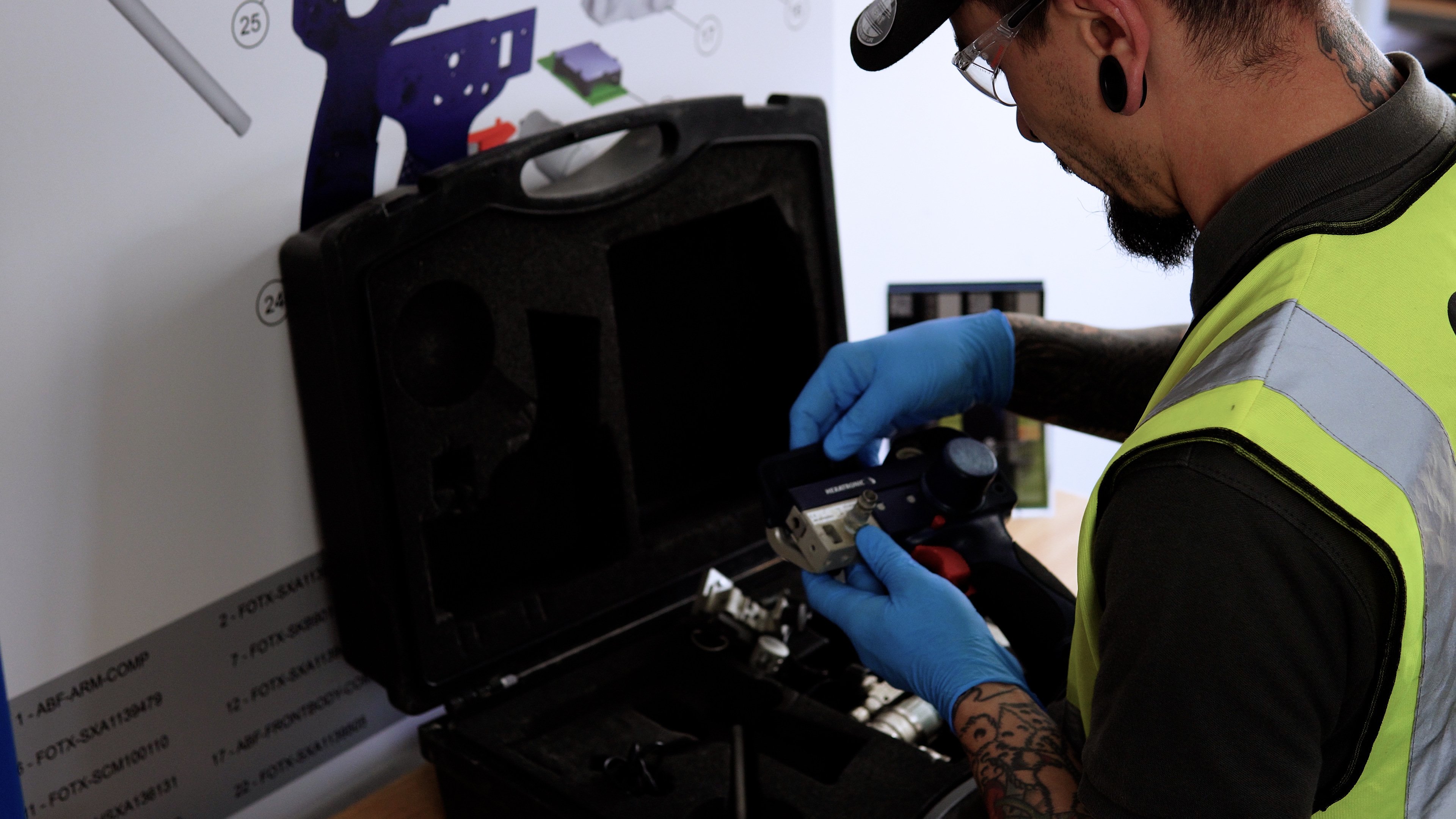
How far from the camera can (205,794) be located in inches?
37.4

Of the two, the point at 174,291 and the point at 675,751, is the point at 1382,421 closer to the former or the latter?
the point at 675,751

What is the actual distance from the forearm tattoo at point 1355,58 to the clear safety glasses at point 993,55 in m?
0.17

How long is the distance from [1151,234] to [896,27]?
30cm

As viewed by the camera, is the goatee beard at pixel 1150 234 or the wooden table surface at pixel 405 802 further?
the wooden table surface at pixel 405 802

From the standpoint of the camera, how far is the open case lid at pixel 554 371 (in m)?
0.89

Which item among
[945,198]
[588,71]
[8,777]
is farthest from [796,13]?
[8,777]

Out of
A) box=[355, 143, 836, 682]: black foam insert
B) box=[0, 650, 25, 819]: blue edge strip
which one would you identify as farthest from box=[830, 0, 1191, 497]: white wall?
box=[0, 650, 25, 819]: blue edge strip

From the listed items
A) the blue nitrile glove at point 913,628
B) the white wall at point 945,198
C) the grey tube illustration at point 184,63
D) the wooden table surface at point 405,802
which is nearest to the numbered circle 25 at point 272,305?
the grey tube illustration at point 184,63

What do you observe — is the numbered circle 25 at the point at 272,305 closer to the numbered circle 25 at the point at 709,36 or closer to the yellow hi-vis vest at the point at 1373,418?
the numbered circle 25 at the point at 709,36

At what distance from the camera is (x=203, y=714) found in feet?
3.05

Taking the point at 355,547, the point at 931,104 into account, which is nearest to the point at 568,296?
the point at 355,547

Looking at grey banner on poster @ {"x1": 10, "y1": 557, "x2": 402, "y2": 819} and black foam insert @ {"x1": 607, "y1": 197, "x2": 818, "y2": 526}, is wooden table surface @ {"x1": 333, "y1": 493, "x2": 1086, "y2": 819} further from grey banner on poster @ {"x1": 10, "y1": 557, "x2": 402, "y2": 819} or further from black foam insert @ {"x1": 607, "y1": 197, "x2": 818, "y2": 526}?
black foam insert @ {"x1": 607, "y1": 197, "x2": 818, "y2": 526}

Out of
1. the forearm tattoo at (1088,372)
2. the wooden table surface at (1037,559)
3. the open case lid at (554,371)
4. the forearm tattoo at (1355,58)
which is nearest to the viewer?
the forearm tattoo at (1355,58)

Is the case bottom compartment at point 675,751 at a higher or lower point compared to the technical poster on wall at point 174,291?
lower
